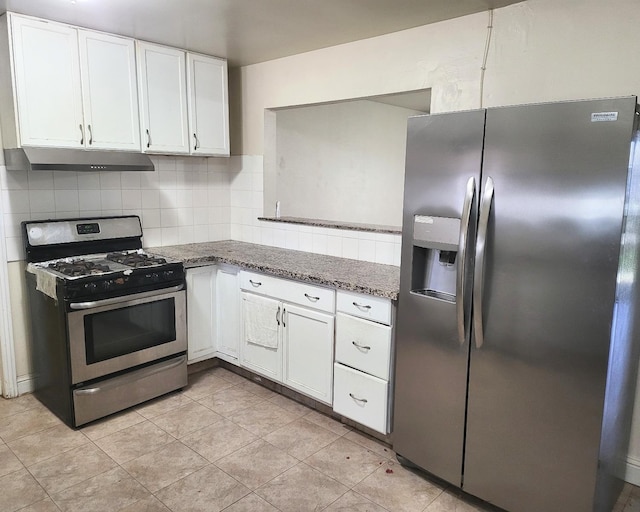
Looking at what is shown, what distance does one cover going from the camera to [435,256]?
2.20 m

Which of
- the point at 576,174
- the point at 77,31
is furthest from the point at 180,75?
the point at 576,174

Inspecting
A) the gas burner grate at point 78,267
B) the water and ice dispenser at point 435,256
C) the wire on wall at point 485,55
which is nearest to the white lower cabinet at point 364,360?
the water and ice dispenser at point 435,256

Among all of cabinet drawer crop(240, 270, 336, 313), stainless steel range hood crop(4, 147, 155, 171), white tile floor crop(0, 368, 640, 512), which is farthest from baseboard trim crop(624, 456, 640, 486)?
stainless steel range hood crop(4, 147, 155, 171)

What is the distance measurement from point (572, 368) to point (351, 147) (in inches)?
161

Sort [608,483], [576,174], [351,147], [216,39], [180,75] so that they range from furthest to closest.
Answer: [351,147] → [180,75] → [216,39] → [608,483] → [576,174]

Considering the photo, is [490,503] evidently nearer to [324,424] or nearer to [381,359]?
[381,359]

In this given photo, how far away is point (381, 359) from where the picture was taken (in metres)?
2.45

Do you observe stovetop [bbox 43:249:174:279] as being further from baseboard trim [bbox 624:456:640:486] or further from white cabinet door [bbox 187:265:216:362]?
baseboard trim [bbox 624:456:640:486]

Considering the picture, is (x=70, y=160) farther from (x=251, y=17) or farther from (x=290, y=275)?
(x=290, y=275)

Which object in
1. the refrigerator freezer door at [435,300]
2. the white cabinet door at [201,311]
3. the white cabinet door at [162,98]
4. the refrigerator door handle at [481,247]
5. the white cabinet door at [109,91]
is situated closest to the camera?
the refrigerator door handle at [481,247]

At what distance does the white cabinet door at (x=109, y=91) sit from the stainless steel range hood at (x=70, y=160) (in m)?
0.10

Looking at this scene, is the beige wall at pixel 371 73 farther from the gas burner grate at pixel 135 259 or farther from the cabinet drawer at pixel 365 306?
the gas burner grate at pixel 135 259

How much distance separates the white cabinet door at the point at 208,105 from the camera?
343cm

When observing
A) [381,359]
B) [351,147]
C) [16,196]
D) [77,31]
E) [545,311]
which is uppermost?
[77,31]
